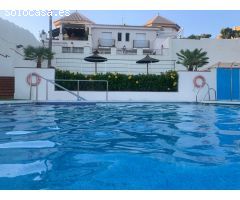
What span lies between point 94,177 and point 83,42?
2999 cm

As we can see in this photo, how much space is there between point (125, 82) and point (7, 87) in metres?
A: 6.69

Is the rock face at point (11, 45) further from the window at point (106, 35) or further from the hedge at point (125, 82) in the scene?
the window at point (106, 35)

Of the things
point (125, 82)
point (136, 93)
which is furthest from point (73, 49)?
point (136, 93)

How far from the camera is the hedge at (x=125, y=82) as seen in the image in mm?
17469

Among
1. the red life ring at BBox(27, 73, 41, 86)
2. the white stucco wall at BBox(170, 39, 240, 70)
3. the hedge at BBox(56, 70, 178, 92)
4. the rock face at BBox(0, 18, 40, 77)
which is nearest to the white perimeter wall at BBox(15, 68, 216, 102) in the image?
the red life ring at BBox(27, 73, 41, 86)

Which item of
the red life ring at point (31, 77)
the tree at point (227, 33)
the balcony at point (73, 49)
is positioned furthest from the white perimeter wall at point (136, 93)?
the tree at point (227, 33)

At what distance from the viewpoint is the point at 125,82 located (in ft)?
58.3

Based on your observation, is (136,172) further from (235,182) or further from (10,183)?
(10,183)

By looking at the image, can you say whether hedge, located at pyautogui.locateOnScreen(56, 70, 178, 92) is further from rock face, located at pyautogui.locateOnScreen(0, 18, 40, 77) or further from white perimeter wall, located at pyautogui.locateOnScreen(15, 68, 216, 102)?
rock face, located at pyautogui.locateOnScreen(0, 18, 40, 77)

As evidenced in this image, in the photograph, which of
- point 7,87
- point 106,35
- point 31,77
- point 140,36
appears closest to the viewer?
point 31,77

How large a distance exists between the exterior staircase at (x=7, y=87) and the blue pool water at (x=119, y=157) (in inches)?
391

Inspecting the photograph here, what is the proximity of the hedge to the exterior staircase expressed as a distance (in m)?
2.88

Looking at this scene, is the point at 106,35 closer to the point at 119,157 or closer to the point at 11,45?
the point at 11,45

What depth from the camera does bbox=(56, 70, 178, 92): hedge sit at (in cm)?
1747
